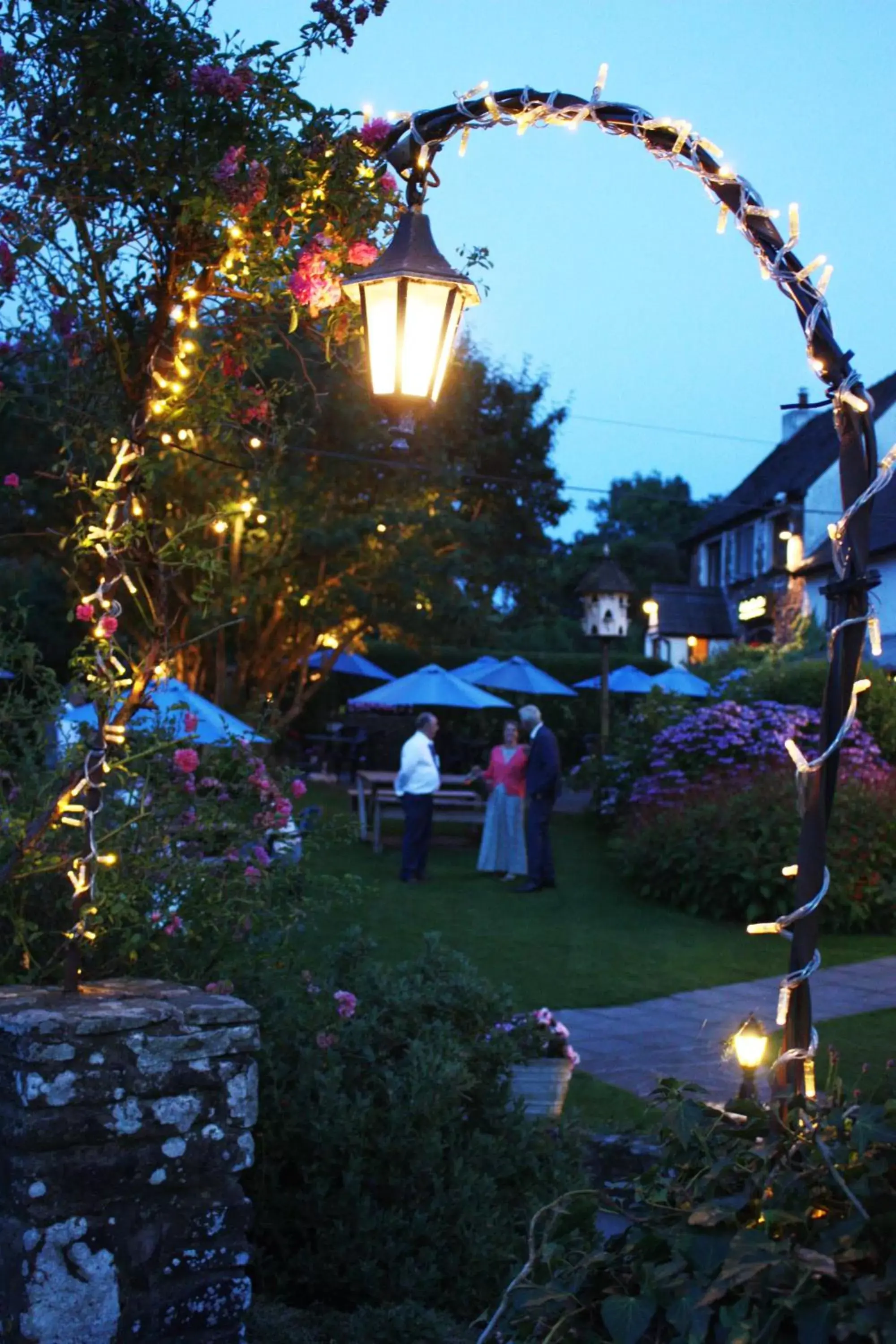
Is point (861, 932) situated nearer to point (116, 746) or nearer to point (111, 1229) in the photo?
point (116, 746)

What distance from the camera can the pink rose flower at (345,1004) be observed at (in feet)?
14.1

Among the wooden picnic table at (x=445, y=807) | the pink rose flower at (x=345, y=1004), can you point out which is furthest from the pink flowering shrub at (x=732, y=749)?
the pink rose flower at (x=345, y=1004)

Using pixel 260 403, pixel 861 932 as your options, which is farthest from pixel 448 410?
pixel 260 403

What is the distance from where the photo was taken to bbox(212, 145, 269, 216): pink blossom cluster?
4.09 m

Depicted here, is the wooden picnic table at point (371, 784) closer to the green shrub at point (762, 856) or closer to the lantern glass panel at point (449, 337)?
the green shrub at point (762, 856)

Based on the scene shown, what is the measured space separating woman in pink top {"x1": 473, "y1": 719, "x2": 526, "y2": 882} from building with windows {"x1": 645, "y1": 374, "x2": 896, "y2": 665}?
1023 centimetres

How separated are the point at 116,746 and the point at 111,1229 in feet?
5.92

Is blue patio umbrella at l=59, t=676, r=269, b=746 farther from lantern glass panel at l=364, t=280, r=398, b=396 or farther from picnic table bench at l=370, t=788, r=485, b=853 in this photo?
picnic table bench at l=370, t=788, r=485, b=853

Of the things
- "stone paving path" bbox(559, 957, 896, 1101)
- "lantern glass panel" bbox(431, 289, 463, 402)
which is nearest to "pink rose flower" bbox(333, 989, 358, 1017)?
"lantern glass panel" bbox(431, 289, 463, 402)

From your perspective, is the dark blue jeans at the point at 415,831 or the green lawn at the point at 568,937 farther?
the dark blue jeans at the point at 415,831

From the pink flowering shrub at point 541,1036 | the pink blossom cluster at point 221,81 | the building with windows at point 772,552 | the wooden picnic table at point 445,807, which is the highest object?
the building with windows at point 772,552

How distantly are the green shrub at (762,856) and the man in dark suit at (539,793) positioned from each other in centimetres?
90

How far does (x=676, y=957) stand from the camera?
10539mm

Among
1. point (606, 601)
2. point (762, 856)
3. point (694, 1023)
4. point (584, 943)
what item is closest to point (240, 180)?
point (694, 1023)
